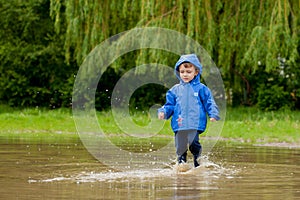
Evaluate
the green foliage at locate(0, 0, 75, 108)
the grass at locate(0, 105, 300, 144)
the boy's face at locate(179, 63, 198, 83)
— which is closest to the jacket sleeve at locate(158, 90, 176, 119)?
the boy's face at locate(179, 63, 198, 83)

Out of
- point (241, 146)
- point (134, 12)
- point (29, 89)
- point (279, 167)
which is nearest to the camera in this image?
point (279, 167)

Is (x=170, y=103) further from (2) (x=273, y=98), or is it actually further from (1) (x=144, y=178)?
(2) (x=273, y=98)

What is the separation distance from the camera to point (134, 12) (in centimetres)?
2412

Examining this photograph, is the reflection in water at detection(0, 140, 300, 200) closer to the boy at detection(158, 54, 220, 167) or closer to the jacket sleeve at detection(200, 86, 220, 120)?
the boy at detection(158, 54, 220, 167)

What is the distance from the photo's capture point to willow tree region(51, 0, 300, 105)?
21.3m

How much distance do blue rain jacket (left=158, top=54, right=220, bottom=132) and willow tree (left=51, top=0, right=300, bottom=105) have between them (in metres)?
11.5

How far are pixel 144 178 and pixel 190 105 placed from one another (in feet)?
4.82

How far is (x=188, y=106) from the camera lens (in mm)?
9820

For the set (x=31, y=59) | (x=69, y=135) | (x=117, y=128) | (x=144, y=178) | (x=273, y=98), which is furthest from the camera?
(x=31, y=59)

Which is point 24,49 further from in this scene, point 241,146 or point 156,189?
point 156,189

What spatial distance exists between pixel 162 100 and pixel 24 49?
545 cm

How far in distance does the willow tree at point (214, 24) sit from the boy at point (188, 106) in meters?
11.5

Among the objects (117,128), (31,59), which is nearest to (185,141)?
(117,128)

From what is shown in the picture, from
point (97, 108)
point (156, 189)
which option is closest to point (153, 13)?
point (97, 108)
